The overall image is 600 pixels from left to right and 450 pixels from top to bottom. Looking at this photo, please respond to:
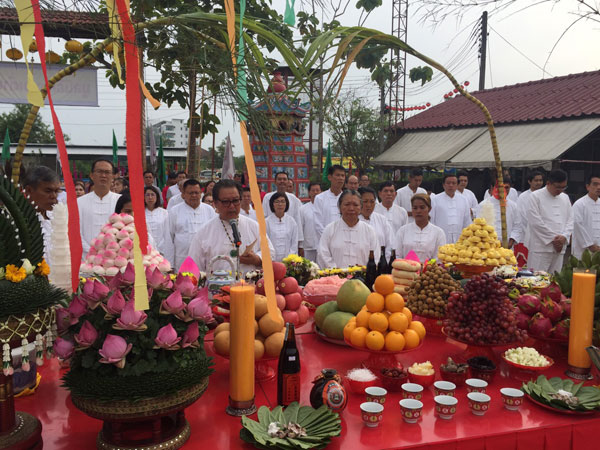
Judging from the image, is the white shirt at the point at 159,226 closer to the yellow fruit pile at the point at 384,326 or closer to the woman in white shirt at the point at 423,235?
the woman in white shirt at the point at 423,235

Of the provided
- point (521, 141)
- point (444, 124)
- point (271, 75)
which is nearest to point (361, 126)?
point (444, 124)

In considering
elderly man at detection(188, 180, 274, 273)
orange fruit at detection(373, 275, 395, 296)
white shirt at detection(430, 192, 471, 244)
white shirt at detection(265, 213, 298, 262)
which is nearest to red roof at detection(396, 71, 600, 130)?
white shirt at detection(430, 192, 471, 244)

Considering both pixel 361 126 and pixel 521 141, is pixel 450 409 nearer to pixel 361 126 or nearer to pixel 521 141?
pixel 521 141

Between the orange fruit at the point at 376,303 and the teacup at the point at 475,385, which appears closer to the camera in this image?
the teacup at the point at 475,385

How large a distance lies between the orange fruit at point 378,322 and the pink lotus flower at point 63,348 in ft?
3.65

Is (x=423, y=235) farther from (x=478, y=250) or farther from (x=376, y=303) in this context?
(x=376, y=303)

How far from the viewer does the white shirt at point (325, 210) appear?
6633mm

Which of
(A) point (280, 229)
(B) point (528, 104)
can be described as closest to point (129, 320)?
(A) point (280, 229)

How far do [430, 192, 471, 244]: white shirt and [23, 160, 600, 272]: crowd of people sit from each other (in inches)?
0.6

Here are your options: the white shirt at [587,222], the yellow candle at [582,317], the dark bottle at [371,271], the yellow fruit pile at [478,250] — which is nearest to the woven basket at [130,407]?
the yellow candle at [582,317]

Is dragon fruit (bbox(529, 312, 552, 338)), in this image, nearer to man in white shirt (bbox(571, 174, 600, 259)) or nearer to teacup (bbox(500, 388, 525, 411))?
teacup (bbox(500, 388, 525, 411))

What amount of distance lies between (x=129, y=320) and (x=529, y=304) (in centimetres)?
185

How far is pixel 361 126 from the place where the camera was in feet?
68.9

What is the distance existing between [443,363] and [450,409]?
20.0 inches
